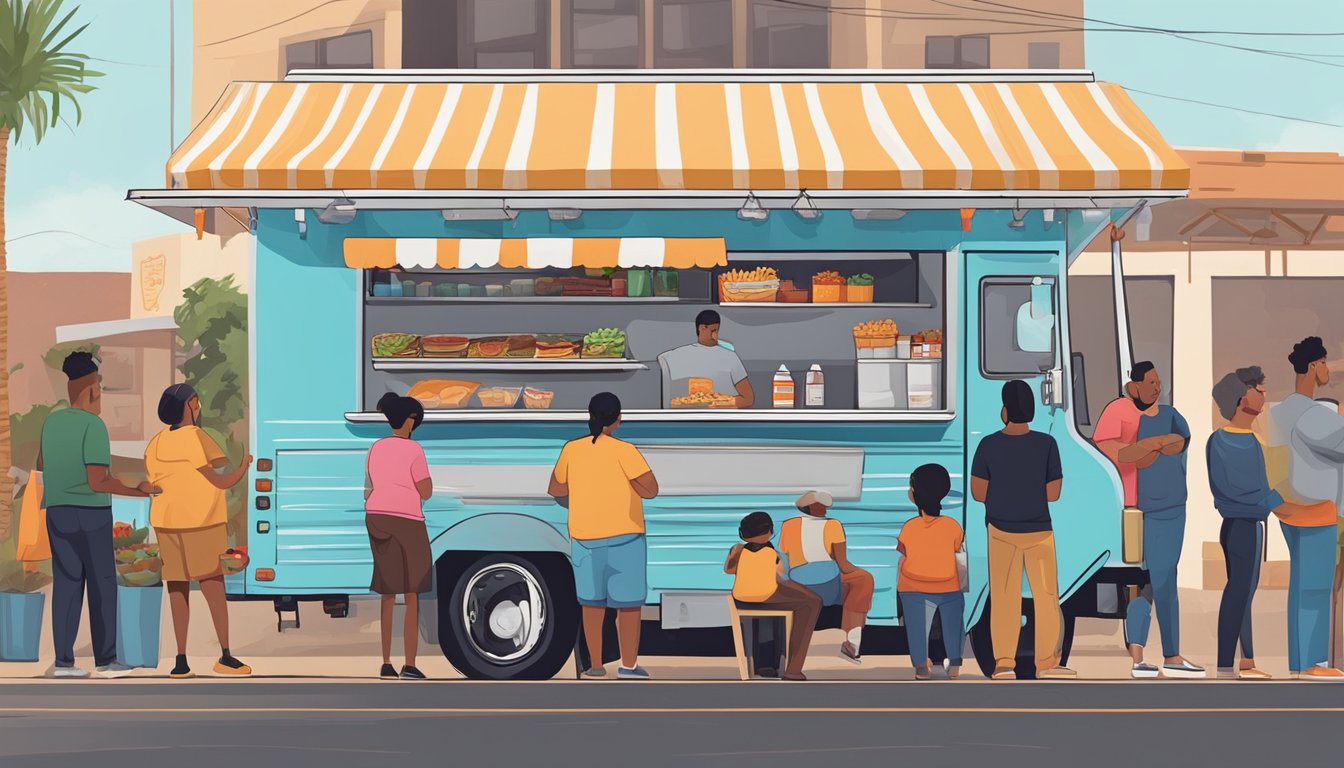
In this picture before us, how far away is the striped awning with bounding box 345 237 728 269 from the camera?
9.77 meters

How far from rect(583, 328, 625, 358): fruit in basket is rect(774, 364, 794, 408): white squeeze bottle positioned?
1.04 meters

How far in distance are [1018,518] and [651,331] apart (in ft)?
8.75

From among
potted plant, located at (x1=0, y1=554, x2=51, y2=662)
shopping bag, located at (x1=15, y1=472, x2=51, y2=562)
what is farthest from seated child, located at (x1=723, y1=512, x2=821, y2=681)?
potted plant, located at (x1=0, y1=554, x2=51, y2=662)

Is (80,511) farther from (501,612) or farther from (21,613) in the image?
(501,612)

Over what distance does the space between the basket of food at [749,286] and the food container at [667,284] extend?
0.30 metres

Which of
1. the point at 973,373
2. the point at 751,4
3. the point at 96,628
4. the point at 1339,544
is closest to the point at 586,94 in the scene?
the point at 973,373

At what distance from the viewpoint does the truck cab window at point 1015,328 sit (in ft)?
31.8

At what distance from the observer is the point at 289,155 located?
990 centimetres

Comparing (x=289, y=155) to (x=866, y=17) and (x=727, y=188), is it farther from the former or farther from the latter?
(x=866, y=17)

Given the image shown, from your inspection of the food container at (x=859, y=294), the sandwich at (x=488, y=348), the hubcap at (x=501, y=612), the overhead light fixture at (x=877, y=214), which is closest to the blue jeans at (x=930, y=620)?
the food container at (x=859, y=294)

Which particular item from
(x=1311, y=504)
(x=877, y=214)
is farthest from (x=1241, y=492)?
(x=877, y=214)

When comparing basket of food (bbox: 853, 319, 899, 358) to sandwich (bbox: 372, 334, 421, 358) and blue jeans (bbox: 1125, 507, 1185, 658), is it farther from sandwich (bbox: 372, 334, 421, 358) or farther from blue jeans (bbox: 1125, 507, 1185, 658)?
sandwich (bbox: 372, 334, 421, 358)

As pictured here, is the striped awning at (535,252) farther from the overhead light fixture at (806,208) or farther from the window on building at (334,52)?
the window on building at (334,52)

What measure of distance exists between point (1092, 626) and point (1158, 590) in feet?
11.7
